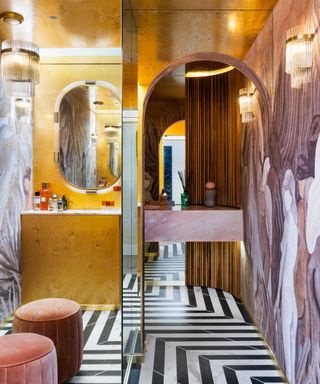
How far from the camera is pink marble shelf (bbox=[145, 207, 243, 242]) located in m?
3.84

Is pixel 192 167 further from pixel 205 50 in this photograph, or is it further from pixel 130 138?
pixel 130 138

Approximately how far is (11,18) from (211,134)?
257cm

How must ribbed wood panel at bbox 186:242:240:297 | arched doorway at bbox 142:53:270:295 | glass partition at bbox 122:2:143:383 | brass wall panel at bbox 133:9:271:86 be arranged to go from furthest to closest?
ribbed wood panel at bbox 186:242:240:297 < arched doorway at bbox 142:53:270:295 < brass wall panel at bbox 133:9:271:86 < glass partition at bbox 122:2:143:383

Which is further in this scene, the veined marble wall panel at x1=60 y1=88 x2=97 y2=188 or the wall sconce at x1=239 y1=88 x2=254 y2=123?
the veined marble wall panel at x1=60 y1=88 x2=97 y2=188

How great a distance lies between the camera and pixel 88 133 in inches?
153

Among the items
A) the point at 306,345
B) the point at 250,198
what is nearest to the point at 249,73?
the point at 250,198

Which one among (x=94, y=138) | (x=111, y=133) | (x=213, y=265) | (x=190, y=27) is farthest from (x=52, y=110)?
(x=213, y=265)

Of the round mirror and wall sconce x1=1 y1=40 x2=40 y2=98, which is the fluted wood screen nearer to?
the round mirror

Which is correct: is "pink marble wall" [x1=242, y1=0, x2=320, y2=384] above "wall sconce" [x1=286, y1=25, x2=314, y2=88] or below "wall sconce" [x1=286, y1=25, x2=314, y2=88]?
below

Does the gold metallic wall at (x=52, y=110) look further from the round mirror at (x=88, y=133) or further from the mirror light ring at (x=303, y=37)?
the mirror light ring at (x=303, y=37)

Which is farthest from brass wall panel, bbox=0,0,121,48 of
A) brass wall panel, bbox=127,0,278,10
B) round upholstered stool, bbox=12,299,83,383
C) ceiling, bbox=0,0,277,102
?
round upholstered stool, bbox=12,299,83,383

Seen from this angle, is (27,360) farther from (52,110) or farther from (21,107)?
(52,110)

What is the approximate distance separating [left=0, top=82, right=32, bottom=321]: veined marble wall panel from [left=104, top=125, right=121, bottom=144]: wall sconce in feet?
2.57

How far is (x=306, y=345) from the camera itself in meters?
1.95
